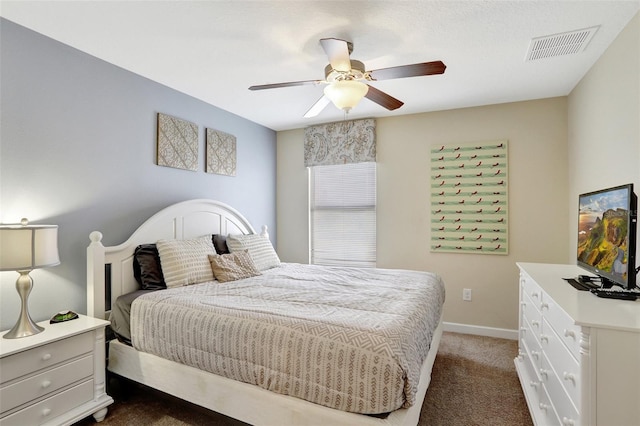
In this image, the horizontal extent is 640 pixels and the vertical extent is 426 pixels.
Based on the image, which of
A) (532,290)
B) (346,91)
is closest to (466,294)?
(532,290)

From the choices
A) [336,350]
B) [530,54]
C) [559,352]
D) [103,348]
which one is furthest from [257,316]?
[530,54]

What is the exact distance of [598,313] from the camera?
1.29 metres

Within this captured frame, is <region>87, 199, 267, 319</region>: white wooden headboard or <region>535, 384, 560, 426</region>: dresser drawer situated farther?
<region>87, 199, 267, 319</region>: white wooden headboard

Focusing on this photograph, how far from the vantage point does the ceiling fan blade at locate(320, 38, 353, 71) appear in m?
1.74

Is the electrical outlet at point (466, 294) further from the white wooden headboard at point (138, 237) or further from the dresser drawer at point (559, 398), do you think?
the white wooden headboard at point (138, 237)

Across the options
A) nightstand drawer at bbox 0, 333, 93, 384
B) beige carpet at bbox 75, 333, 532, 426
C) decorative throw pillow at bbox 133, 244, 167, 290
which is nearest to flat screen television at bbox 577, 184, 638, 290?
beige carpet at bbox 75, 333, 532, 426

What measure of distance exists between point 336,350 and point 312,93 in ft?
8.09

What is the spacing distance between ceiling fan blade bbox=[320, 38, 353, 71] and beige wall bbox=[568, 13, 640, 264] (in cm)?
169

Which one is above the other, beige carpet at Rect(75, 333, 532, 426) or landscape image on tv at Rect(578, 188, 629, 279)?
landscape image on tv at Rect(578, 188, 629, 279)

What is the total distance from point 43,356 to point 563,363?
268 cm

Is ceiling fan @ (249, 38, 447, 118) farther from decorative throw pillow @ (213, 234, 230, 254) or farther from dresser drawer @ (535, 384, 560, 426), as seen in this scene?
dresser drawer @ (535, 384, 560, 426)

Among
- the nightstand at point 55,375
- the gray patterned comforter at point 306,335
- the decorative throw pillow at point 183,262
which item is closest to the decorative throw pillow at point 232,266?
the decorative throw pillow at point 183,262

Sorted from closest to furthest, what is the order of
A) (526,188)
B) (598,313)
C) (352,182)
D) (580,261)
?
(598,313)
(580,261)
(526,188)
(352,182)

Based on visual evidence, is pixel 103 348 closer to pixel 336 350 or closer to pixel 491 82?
pixel 336 350
